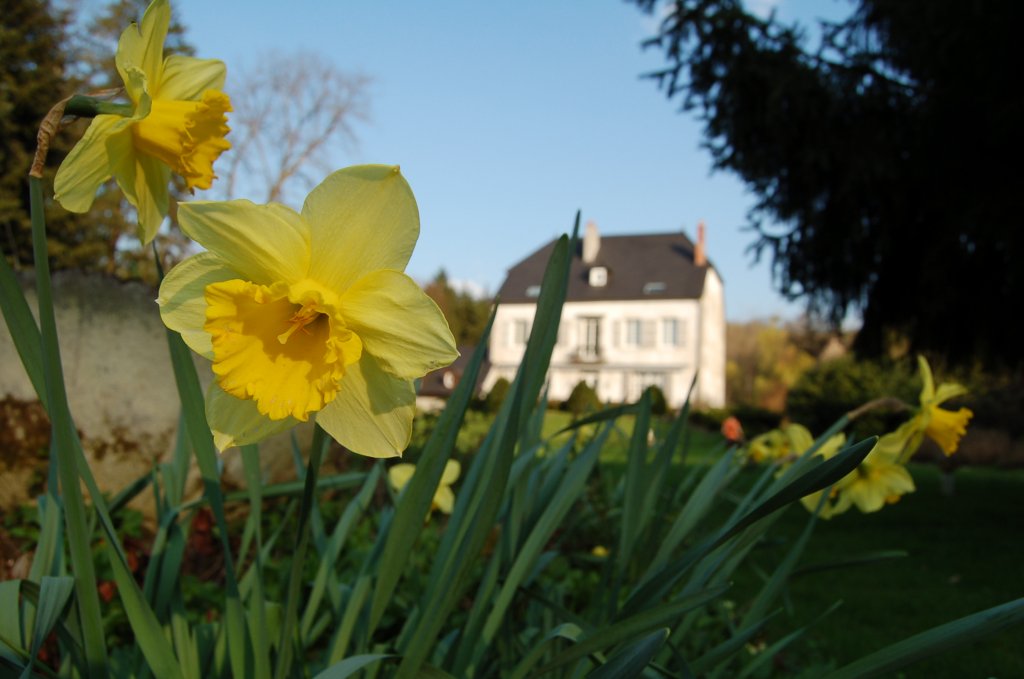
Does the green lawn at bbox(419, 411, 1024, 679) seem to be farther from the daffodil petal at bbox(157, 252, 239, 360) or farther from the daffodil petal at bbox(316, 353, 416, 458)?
the daffodil petal at bbox(157, 252, 239, 360)

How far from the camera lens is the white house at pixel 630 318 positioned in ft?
95.0

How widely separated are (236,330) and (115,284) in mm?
2520

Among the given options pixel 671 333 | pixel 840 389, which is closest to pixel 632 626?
pixel 840 389

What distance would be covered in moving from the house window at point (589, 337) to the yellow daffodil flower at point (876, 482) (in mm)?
28983

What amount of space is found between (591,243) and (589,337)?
3.90 meters

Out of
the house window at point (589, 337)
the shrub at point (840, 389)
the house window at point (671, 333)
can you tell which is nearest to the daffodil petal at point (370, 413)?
the shrub at point (840, 389)

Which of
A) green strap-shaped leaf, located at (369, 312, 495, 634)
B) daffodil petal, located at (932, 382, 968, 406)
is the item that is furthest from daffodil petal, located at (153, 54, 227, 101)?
daffodil petal, located at (932, 382, 968, 406)

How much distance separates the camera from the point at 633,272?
30.5 metres

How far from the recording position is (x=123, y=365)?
2863 millimetres

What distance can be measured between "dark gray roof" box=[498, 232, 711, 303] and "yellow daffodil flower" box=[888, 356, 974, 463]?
27622 mm

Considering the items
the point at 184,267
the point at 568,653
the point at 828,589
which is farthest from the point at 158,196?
the point at 828,589

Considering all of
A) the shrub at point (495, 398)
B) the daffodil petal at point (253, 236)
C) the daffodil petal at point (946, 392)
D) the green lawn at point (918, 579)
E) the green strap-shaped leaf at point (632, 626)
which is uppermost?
the daffodil petal at point (253, 236)

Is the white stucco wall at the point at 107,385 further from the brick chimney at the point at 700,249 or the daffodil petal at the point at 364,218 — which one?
the brick chimney at the point at 700,249

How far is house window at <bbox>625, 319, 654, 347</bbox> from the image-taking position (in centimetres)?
2955
